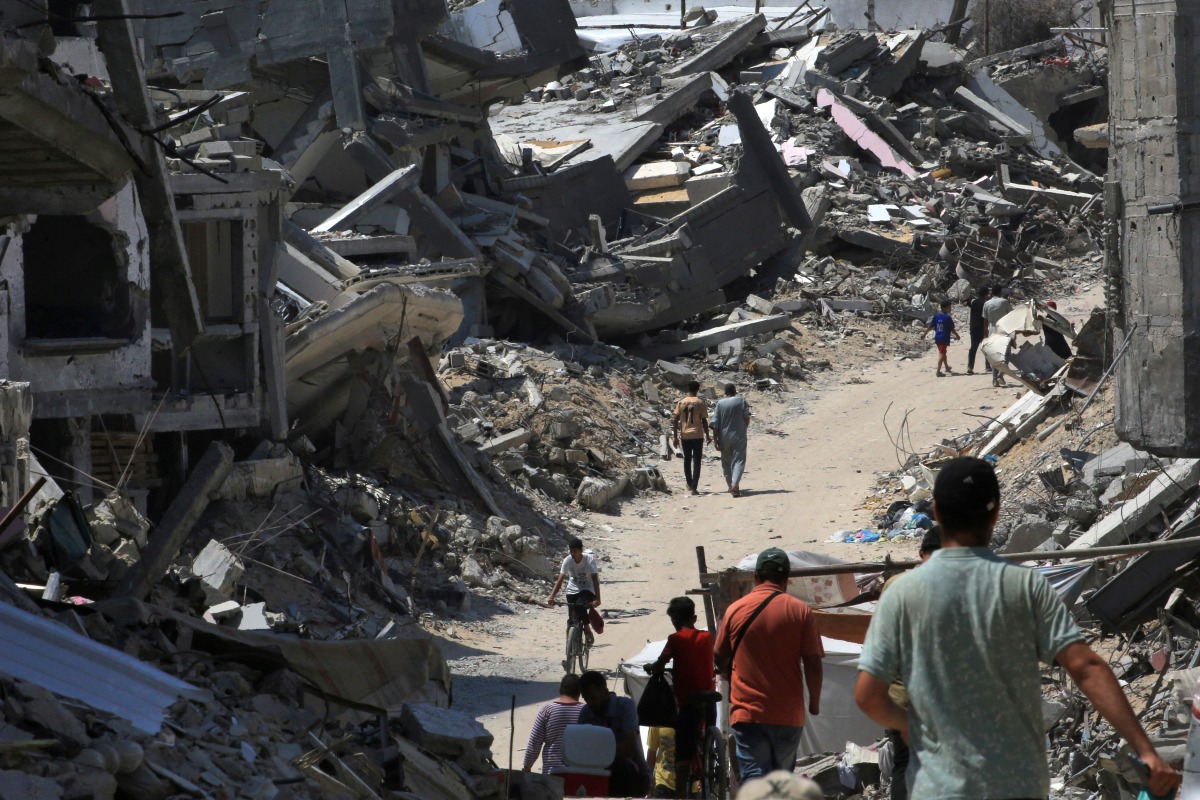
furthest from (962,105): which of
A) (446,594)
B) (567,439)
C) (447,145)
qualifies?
(446,594)

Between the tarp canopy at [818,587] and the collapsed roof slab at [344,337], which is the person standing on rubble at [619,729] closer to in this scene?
the tarp canopy at [818,587]

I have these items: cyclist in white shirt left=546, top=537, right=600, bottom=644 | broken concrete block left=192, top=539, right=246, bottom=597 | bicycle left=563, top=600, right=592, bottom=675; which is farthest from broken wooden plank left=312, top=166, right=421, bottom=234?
bicycle left=563, top=600, right=592, bottom=675

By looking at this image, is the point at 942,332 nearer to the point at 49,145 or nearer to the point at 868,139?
the point at 868,139

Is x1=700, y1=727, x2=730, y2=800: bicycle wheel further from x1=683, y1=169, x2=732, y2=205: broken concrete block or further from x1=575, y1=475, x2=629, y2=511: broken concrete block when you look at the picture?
x1=683, y1=169, x2=732, y2=205: broken concrete block

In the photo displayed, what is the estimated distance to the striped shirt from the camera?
6523 mm

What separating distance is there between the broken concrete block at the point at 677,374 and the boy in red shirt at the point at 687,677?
560 inches

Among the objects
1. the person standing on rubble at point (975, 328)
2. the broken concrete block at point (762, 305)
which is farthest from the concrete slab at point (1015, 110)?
the person standing on rubble at point (975, 328)

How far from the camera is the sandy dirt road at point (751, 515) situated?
428 inches

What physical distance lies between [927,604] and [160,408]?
Answer: 9940 millimetres

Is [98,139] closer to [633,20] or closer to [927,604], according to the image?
[927,604]

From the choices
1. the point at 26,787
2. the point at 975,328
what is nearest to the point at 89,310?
the point at 26,787

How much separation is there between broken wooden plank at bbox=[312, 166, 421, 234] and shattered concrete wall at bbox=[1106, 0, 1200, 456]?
10.6 m

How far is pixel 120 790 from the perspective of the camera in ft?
15.1

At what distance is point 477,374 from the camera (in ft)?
61.5
